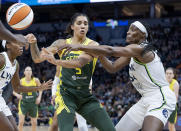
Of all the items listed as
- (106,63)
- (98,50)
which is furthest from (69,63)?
(106,63)

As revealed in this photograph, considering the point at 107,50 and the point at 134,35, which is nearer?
the point at 107,50

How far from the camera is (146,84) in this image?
4914mm

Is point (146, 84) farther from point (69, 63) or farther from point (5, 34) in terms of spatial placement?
point (5, 34)

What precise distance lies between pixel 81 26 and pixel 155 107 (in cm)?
164

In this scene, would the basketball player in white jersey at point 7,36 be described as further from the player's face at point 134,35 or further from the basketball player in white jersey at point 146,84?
the player's face at point 134,35

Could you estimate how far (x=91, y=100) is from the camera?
16.8 ft

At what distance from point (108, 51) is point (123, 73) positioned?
55.7 feet

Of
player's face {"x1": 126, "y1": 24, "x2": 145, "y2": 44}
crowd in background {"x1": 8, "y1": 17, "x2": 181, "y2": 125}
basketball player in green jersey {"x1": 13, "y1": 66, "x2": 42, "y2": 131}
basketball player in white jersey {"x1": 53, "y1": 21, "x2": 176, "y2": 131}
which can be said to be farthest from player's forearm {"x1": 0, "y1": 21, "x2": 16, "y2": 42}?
crowd in background {"x1": 8, "y1": 17, "x2": 181, "y2": 125}

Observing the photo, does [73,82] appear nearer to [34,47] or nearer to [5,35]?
[34,47]

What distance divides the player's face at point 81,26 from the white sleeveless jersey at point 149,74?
34.9 inches

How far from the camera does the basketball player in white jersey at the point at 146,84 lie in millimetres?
4559

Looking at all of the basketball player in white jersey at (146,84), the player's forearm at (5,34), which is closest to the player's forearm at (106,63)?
the basketball player in white jersey at (146,84)

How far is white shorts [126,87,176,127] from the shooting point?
182 inches

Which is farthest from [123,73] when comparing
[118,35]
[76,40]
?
[76,40]
